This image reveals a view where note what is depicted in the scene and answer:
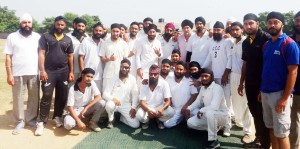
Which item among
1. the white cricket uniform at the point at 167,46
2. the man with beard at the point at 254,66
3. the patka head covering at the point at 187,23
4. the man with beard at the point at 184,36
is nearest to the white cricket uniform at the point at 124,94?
the white cricket uniform at the point at 167,46

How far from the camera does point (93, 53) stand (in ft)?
21.6

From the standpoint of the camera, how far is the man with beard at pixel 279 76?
398 centimetres

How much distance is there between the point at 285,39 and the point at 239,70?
5.92 ft

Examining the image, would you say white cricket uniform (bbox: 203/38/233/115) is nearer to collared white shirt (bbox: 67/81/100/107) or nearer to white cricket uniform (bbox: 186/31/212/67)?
white cricket uniform (bbox: 186/31/212/67)

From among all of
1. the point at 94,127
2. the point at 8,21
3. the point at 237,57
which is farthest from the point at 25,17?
the point at 8,21

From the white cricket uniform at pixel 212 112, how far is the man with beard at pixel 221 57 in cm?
48

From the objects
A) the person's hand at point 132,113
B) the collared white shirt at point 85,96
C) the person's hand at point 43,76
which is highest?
the person's hand at point 43,76

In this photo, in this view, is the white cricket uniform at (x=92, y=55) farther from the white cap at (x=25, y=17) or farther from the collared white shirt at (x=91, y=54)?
the white cap at (x=25, y=17)

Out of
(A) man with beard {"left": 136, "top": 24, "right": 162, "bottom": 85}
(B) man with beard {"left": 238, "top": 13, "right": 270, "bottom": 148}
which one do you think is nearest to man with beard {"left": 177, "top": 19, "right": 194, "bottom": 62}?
(A) man with beard {"left": 136, "top": 24, "right": 162, "bottom": 85}

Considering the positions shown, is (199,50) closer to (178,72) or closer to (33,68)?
(178,72)

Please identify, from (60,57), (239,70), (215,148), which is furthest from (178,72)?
(60,57)

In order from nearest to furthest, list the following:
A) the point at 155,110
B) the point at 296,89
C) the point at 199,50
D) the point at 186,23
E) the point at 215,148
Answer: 1. the point at 296,89
2. the point at 215,148
3. the point at 155,110
4. the point at 199,50
5. the point at 186,23

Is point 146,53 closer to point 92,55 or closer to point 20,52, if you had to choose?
point 92,55

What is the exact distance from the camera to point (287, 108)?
4.12 m
